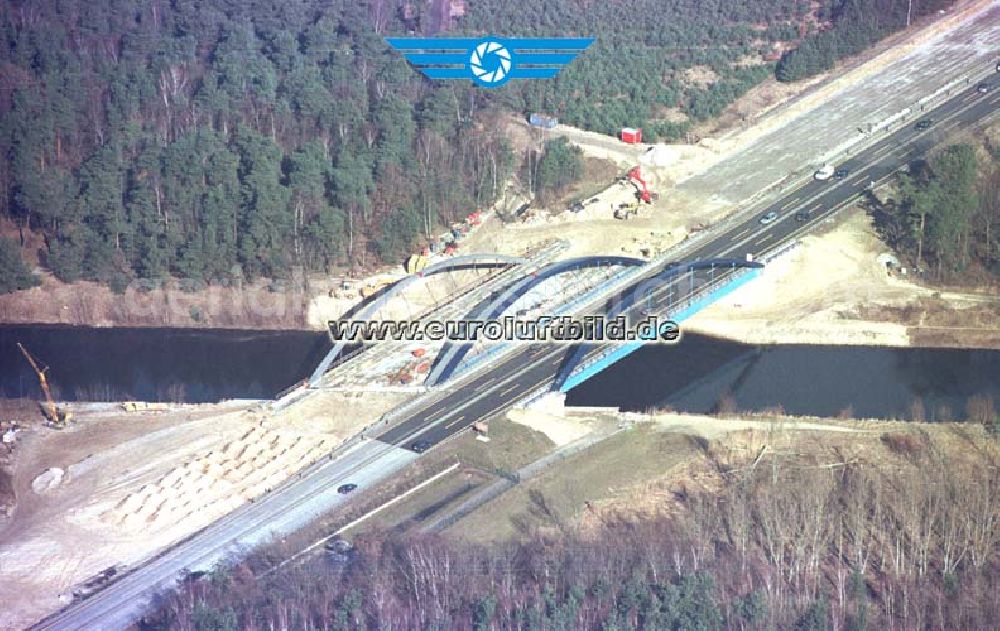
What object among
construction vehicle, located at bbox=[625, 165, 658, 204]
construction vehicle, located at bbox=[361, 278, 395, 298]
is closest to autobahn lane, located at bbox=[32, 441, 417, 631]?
construction vehicle, located at bbox=[361, 278, 395, 298]

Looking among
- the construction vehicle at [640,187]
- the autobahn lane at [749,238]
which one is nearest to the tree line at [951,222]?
the autobahn lane at [749,238]

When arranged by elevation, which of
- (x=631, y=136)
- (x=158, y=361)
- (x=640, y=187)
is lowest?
(x=158, y=361)

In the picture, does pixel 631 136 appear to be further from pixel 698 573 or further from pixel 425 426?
pixel 698 573

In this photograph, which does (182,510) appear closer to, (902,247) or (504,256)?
(504,256)

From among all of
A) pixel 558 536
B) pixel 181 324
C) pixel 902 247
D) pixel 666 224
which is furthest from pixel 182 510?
pixel 902 247

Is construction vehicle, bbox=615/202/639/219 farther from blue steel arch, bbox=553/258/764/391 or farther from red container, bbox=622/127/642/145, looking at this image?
red container, bbox=622/127/642/145

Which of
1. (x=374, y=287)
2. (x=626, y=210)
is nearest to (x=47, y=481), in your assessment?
(x=374, y=287)

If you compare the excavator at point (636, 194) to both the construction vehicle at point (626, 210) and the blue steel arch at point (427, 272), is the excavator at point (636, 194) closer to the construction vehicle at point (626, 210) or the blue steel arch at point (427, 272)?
the construction vehicle at point (626, 210)

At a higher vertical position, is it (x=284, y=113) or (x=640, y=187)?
(x=284, y=113)
